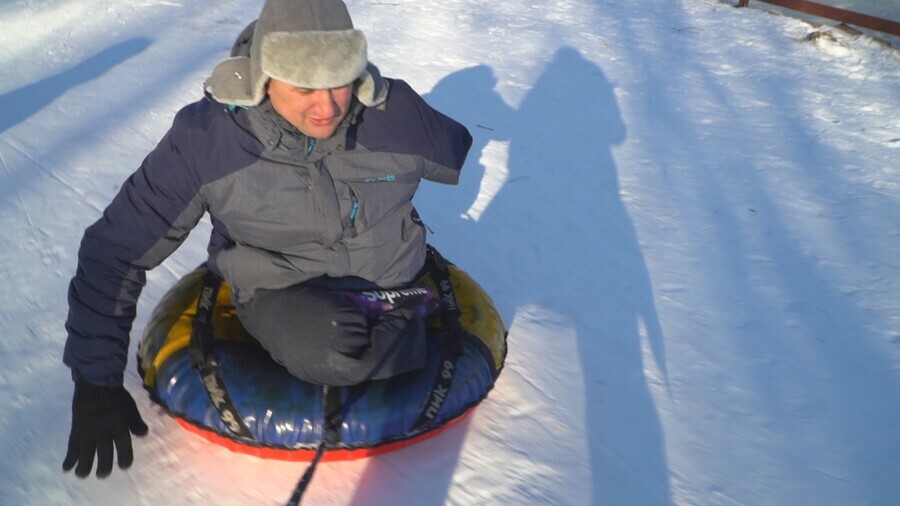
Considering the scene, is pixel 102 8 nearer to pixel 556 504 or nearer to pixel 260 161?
pixel 260 161

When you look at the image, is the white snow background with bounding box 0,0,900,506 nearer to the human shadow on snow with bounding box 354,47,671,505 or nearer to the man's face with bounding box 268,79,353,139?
the human shadow on snow with bounding box 354,47,671,505

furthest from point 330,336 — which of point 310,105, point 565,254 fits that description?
point 565,254

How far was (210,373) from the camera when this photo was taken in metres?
1.96

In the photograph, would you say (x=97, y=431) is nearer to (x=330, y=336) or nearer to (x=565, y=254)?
(x=330, y=336)

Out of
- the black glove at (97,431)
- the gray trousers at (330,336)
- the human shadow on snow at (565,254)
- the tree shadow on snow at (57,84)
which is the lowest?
the tree shadow on snow at (57,84)

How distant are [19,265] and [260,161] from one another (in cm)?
134

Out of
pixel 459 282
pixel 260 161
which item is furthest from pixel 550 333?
pixel 260 161

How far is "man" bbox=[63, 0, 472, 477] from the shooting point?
5.73 feet

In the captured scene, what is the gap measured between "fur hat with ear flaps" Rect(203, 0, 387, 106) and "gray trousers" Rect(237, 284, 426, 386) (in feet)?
1.60

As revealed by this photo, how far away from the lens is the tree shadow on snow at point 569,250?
2201 mm

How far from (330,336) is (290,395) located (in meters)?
0.19

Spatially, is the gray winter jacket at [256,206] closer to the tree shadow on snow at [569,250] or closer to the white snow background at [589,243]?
the white snow background at [589,243]

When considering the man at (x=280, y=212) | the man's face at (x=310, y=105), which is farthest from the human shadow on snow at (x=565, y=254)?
the man's face at (x=310, y=105)

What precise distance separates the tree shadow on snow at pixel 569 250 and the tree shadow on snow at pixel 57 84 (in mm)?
1798
